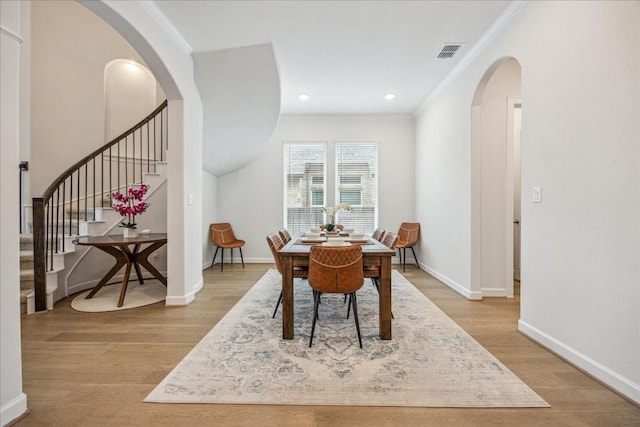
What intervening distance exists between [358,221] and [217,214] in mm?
2835

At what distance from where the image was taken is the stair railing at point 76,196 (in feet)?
10.6

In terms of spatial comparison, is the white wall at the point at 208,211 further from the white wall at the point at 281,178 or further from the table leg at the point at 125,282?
the table leg at the point at 125,282

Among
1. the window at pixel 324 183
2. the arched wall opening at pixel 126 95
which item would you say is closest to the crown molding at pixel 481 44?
the window at pixel 324 183

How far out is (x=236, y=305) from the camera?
348 centimetres

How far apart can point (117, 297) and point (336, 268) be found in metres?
2.98

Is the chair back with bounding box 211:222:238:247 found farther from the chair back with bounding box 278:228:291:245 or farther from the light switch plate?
the light switch plate

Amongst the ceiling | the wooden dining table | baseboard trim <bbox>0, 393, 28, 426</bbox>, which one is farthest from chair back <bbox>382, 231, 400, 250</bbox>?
baseboard trim <bbox>0, 393, 28, 426</bbox>

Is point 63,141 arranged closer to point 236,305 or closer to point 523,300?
point 236,305

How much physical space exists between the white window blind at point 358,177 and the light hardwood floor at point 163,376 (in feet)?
10.5

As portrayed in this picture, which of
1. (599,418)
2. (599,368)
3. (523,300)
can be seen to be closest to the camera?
(599,418)

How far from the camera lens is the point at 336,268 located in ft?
7.86

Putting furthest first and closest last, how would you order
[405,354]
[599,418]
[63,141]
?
[63,141]
[405,354]
[599,418]

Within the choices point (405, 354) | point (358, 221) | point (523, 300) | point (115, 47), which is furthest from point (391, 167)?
point (115, 47)

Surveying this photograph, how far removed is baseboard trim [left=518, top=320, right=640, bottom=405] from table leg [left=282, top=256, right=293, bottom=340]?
6.51 feet
